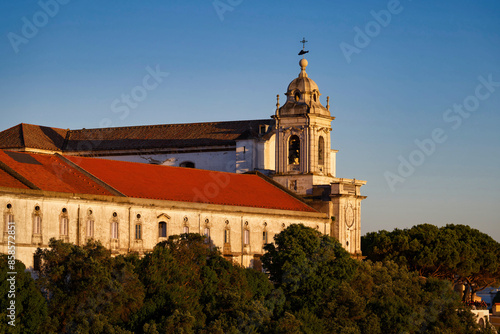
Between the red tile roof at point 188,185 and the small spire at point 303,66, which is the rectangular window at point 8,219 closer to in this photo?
the red tile roof at point 188,185

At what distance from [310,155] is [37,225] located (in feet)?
109

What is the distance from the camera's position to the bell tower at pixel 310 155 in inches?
3629

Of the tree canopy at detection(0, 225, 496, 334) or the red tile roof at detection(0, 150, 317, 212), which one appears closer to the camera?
the tree canopy at detection(0, 225, 496, 334)

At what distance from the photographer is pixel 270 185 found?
91.1 m

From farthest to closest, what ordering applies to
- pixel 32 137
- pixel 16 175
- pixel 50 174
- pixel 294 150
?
pixel 32 137 < pixel 294 150 < pixel 50 174 < pixel 16 175

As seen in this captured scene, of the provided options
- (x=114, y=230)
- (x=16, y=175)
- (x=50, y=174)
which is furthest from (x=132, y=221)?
(x=16, y=175)

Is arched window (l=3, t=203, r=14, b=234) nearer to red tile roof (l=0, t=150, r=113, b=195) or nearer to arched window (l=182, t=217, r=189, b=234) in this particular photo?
red tile roof (l=0, t=150, r=113, b=195)

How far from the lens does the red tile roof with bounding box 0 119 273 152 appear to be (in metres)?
97.4

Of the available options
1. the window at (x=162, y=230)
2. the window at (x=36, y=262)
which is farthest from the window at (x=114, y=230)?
the window at (x=36, y=262)

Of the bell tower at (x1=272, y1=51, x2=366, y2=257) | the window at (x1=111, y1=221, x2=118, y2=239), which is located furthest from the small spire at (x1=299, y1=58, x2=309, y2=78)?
the window at (x1=111, y1=221, x2=118, y2=239)

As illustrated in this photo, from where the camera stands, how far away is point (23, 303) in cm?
5838

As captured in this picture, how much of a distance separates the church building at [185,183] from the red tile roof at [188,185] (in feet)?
0.48

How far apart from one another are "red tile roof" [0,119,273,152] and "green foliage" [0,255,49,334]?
39.0 m

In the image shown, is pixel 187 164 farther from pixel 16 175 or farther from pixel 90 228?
pixel 16 175
